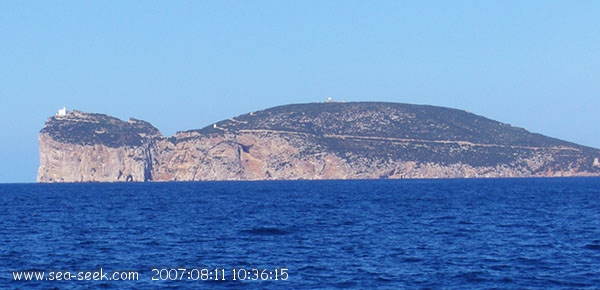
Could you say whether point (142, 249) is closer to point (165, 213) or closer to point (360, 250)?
point (360, 250)

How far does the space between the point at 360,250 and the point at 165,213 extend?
107 ft

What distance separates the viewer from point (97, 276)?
111 feet

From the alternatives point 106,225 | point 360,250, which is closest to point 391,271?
point 360,250
